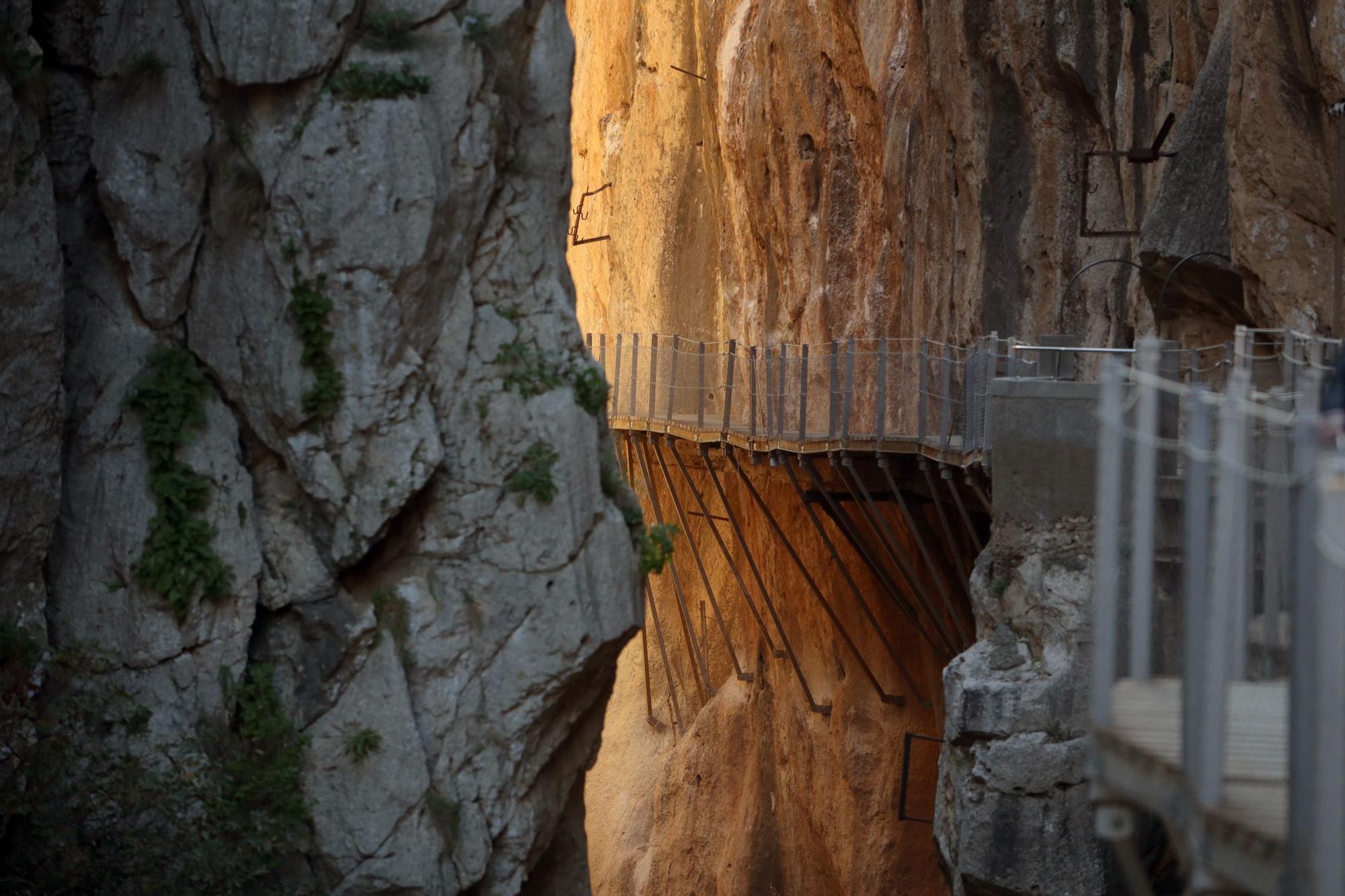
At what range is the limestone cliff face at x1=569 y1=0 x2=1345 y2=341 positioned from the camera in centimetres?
1499

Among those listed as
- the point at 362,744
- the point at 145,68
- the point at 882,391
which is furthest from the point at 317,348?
the point at 882,391

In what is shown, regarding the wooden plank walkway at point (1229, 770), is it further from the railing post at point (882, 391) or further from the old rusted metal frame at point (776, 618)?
the old rusted metal frame at point (776, 618)

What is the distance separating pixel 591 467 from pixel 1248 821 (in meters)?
10.4

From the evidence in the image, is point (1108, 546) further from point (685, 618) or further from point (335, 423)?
point (685, 618)

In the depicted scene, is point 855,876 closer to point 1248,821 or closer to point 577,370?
point 577,370

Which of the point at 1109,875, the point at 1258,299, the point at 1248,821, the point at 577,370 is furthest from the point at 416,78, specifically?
the point at 1248,821

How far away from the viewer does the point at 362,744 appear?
46.8 ft

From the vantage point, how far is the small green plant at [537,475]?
48.9 feet

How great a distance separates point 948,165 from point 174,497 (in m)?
13.8

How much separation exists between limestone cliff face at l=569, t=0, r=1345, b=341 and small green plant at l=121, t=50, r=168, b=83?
938 centimetres

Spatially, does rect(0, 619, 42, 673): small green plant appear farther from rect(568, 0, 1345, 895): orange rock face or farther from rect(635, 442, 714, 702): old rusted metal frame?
rect(635, 442, 714, 702): old rusted metal frame

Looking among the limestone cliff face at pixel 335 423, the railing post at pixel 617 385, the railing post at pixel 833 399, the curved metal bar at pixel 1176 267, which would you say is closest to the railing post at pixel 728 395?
the railing post at pixel 833 399

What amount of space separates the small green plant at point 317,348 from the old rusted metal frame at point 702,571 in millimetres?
9482

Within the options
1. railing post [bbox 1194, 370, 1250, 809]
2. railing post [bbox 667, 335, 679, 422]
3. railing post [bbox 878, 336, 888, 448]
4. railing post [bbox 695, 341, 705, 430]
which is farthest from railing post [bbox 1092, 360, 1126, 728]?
railing post [bbox 667, 335, 679, 422]
